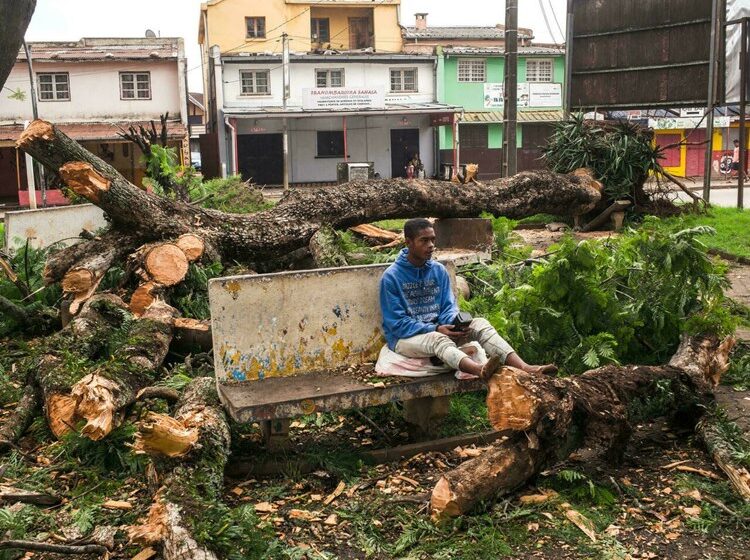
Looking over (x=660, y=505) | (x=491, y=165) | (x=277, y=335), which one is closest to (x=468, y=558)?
(x=660, y=505)

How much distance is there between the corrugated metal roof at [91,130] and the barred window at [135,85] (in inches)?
45.7

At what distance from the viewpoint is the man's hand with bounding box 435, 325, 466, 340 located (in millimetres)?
5148

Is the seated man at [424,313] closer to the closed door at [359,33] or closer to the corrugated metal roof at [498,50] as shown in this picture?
the corrugated metal roof at [498,50]

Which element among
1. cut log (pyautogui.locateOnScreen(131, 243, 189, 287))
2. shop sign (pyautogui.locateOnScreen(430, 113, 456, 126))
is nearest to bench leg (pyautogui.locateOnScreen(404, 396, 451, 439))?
cut log (pyautogui.locateOnScreen(131, 243, 189, 287))

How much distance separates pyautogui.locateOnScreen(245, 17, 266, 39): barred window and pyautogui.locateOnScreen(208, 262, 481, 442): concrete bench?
119 ft

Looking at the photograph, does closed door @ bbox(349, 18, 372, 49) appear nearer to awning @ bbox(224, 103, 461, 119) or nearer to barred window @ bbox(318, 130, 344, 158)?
awning @ bbox(224, 103, 461, 119)

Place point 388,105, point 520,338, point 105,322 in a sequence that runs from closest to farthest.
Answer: point 520,338, point 105,322, point 388,105

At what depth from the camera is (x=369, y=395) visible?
489 centimetres

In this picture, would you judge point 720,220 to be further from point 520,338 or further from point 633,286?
point 520,338

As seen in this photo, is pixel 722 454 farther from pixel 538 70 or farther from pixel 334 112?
pixel 538 70

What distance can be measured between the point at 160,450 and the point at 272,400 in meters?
0.74

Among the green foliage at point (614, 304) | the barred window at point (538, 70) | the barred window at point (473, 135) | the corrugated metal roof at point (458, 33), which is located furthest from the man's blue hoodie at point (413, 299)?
the corrugated metal roof at point (458, 33)

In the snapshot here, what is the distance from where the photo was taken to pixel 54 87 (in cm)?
3133

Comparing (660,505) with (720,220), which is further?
(720,220)
